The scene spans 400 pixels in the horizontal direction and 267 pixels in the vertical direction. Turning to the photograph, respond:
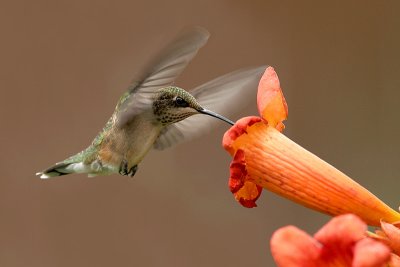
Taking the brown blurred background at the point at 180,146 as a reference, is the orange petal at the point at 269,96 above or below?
above

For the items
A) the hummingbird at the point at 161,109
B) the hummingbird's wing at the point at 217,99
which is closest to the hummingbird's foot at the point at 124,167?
the hummingbird at the point at 161,109

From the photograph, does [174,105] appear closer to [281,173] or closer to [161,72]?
[161,72]

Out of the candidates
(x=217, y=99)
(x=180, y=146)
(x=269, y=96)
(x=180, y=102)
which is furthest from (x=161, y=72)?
(x=180, y=146)

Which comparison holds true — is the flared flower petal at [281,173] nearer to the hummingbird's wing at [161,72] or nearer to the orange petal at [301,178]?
the orange petal at [301,178]

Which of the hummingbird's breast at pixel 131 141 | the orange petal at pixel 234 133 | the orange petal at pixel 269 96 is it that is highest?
the orange petal at pixel 269 96

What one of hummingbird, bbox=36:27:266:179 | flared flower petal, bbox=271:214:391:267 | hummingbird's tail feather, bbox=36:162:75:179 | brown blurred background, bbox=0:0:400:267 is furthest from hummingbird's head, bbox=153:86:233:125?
brown blurred background, bbox=0:0:400:267

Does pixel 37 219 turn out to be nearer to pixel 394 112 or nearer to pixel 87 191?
pixel 87 191
